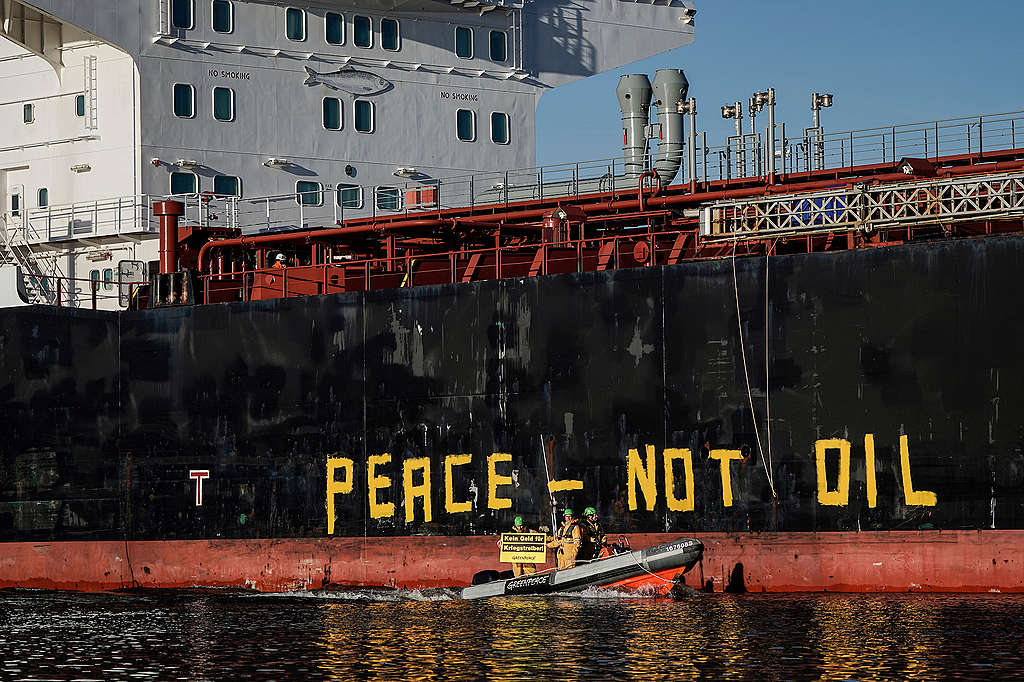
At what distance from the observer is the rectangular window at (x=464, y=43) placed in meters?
36.1

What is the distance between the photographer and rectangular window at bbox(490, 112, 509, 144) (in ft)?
120

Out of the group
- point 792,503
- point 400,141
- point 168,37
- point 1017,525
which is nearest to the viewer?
point 1017,525

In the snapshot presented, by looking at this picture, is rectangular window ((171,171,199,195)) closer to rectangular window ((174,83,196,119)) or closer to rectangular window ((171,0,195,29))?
rectangular window ((174,83,196,119))

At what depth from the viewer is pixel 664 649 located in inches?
712

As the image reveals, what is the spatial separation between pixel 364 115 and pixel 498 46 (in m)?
3.98

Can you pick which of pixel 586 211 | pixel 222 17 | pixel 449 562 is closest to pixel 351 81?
pixel 222 17

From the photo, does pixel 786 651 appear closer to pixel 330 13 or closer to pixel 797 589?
pixel 797 589

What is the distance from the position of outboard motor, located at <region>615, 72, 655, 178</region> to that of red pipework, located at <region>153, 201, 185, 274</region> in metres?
11.3

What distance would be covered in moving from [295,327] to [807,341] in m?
9.86

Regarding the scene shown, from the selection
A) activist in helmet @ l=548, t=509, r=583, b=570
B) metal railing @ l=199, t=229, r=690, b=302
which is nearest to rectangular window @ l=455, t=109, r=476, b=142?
A: metal railing @ l=199, t=229, r=690, b=302

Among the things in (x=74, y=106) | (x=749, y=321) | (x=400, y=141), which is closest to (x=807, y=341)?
(x=749, y=321)

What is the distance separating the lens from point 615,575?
23609mm

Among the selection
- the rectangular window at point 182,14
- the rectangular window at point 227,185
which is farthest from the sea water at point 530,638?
the rectangular window at point 182,14

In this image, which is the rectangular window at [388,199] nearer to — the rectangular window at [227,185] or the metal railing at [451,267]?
the rectangular window at [227,185]
